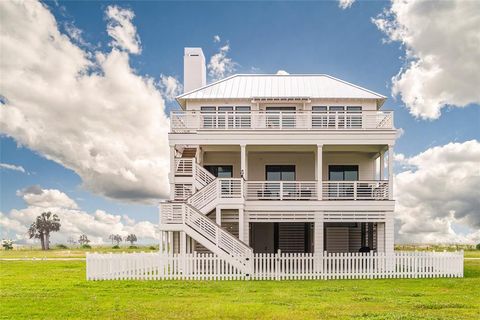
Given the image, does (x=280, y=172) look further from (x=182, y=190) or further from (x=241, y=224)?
(x=241, y=224)

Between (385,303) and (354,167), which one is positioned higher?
(354,167)

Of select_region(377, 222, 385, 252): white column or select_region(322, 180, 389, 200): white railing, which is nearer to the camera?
select_region(377, 222, 385, 252): white column

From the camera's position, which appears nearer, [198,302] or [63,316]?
[63,316]

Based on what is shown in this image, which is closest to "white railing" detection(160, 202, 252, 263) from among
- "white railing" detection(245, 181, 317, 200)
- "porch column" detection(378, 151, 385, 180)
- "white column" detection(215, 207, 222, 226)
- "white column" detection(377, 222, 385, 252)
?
"white column" detection(215, 207, 222, 226)

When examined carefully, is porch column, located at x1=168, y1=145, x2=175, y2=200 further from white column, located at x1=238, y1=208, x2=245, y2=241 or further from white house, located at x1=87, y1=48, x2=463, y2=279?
white column, located at x1=238, y1=208, x2=245, y2=241

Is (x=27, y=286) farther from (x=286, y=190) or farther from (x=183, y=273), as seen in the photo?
(x=286, y=190)

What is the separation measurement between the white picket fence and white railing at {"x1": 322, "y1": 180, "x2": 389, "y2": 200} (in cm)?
347

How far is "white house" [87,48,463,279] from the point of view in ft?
78.9

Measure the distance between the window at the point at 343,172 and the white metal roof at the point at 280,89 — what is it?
433 centimetres

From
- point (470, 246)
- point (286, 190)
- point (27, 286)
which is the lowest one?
point (470, 246)

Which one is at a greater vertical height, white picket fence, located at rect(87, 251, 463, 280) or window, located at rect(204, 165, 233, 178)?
window, located at rect(204, 165, 233, 178)

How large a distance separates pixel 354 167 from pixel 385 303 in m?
17.0

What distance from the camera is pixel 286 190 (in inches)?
1138

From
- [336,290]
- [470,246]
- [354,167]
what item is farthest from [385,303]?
[470,246]
